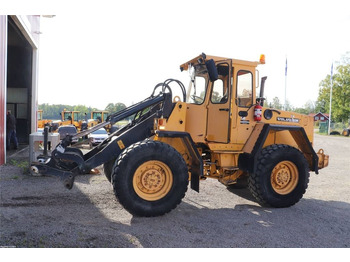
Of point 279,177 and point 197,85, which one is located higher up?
point 197,85

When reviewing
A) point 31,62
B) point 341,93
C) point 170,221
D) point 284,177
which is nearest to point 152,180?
point 170,221

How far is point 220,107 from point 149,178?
195cm

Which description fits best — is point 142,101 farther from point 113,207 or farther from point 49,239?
point 49,239

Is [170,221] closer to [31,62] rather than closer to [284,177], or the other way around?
[284,177]

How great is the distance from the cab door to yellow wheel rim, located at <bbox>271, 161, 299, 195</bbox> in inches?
46.2

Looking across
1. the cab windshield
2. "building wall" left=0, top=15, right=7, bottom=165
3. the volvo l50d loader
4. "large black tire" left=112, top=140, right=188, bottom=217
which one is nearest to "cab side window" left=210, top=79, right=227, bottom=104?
the volvo l50d loader

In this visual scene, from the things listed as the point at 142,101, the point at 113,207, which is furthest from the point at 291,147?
the point at 113,207

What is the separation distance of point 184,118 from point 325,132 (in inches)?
1769

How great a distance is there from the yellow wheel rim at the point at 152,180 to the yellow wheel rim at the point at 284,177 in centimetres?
220

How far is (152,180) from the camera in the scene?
18.2ft

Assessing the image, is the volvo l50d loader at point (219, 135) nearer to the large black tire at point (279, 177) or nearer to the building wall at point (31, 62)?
the large black tire at point (279, 177)

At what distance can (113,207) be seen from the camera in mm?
6082

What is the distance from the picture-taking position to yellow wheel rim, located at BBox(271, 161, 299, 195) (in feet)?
21.1

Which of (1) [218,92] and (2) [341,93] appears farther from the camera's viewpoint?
(2) [341,93]
